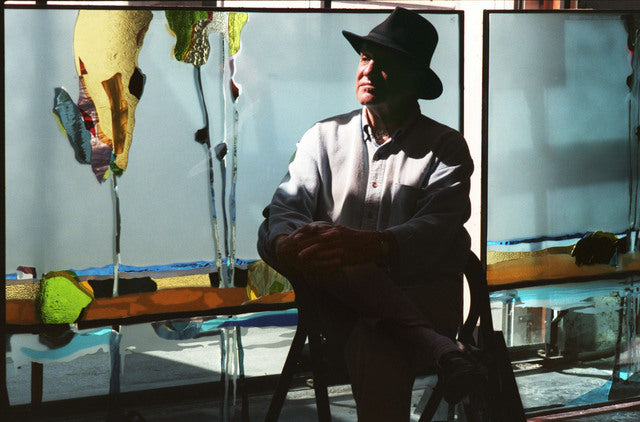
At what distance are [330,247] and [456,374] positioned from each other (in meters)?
0.68

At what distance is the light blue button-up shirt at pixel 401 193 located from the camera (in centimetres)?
360

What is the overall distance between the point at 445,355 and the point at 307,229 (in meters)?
0.72

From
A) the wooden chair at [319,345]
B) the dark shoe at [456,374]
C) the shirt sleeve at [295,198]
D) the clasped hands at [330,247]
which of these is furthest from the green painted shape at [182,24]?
the dark shoe at [456,374]

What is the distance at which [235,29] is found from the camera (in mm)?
3811

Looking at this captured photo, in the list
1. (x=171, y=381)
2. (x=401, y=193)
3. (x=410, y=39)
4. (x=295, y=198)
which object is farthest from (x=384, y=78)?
(x=171, y=381)

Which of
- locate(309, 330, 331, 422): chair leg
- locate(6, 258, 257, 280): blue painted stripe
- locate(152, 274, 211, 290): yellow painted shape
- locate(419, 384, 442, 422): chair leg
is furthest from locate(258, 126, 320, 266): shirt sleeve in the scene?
locate(419, 384, 442, 422): chair leg

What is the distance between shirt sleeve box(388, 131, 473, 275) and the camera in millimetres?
3559

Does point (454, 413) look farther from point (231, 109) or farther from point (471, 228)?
point (231, 109)

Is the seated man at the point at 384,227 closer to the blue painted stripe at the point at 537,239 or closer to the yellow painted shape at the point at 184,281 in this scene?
the yellow painted shape at the point at 184,281

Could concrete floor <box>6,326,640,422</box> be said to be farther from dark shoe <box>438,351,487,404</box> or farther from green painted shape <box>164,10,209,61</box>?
green painted shape <box>164,10,209,61</box>

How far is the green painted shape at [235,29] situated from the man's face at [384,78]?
0.55 meters

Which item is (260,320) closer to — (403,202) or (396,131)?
(403,202)

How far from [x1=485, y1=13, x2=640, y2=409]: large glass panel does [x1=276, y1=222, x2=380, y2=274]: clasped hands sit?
104 cm

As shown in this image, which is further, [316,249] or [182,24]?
[182,24]
